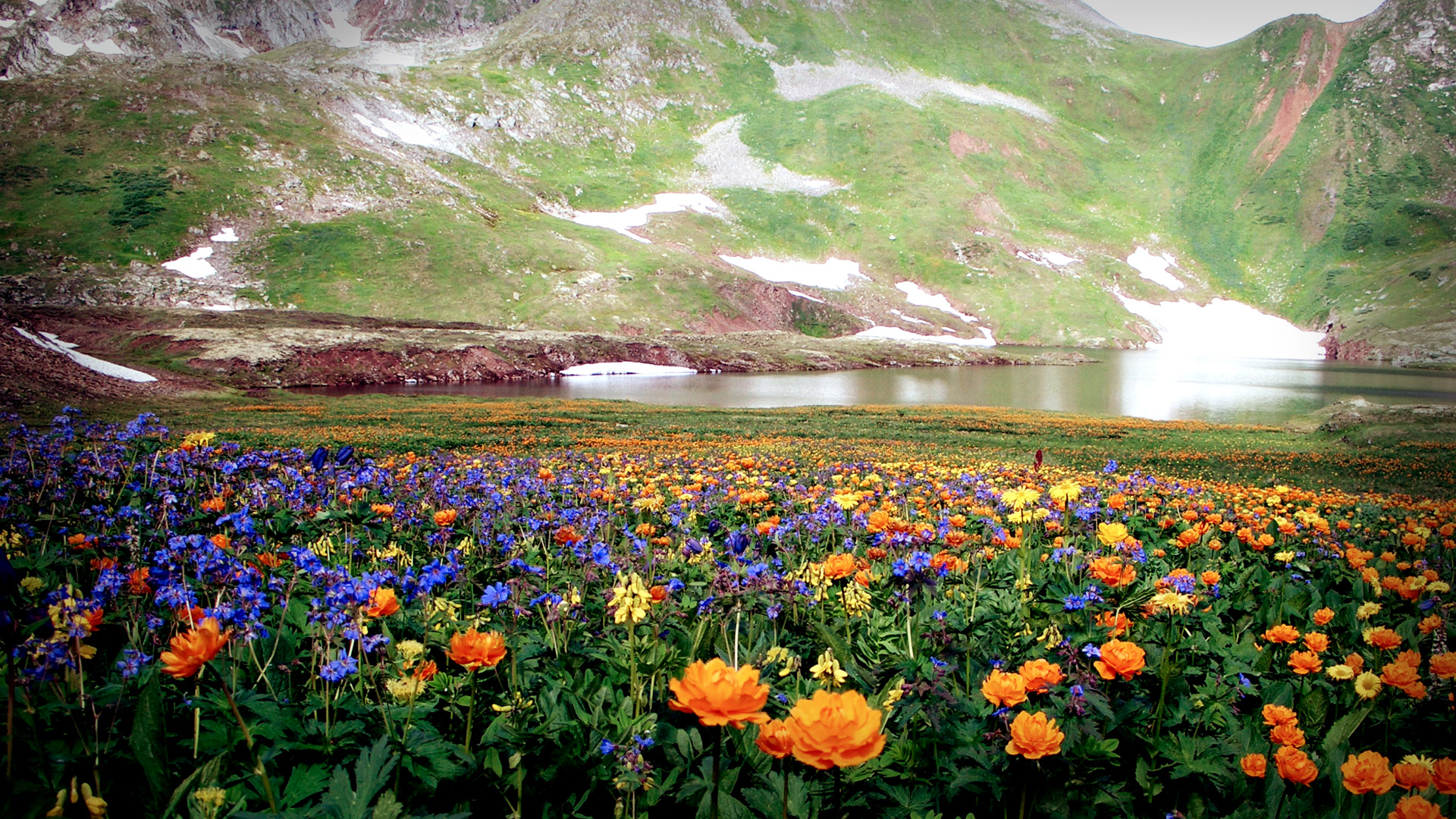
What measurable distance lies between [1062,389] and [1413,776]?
171 ft

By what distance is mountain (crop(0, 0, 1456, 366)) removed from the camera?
7925 cm

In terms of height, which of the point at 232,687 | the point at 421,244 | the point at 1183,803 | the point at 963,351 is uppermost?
the point at 421,244

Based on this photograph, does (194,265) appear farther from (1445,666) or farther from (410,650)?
(1445,666)

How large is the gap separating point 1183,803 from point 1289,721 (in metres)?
0.42

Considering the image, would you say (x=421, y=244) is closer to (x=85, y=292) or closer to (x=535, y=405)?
(x=85, y=292)

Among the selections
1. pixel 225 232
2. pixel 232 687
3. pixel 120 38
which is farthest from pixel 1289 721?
pixel 120 38

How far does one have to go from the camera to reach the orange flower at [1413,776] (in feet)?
5.13

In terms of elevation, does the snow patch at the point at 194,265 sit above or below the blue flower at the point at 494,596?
above

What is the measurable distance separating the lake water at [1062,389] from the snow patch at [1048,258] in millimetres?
64769

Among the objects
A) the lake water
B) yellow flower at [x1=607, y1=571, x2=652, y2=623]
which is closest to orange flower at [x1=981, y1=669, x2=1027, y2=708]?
yellow flower at [x1=607, y1=571, x2=652, y2=623]

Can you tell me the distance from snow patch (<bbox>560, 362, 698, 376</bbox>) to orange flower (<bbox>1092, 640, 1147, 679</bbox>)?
57.6 meters

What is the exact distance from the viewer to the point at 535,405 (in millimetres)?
30344

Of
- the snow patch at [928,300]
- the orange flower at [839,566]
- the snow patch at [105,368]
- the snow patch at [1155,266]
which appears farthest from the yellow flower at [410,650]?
the snow patch at [1155,266]

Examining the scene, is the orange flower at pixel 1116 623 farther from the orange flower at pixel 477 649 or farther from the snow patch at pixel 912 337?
the snow patch at pixel 912 337
